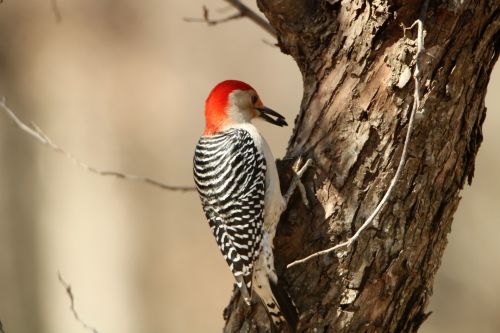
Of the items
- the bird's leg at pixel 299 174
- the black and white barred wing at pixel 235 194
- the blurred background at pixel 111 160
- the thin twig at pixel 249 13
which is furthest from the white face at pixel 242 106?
the blurred background at pixel 111 160

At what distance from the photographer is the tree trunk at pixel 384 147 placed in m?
3.14

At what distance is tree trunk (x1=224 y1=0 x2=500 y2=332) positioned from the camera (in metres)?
3.14

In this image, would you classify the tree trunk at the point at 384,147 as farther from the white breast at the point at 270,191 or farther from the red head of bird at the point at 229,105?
the red head of bird at the point at 229,105

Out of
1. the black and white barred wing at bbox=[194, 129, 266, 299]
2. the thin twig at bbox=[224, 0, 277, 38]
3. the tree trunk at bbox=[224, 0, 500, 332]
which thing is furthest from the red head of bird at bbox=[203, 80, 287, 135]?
the tree trunk at bbox=[224, 0, 500, 332]

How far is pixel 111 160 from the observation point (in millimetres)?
7820

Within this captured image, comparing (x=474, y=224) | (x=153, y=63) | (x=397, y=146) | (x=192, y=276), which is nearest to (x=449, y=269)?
(x=474, y=224)

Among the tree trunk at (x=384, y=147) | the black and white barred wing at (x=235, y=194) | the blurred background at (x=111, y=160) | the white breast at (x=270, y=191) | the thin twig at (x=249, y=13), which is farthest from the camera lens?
the blurred background at (x=111, y=160)

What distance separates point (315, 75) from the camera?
3.48 metres

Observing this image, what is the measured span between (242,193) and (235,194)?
0.13 feet

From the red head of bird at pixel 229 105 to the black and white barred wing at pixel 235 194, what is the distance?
0.17m

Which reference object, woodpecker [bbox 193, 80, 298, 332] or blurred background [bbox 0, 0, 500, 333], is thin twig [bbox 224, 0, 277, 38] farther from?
blurred background [bbox 0, 0, 500, 333]

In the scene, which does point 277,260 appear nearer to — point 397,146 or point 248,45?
point 397,146

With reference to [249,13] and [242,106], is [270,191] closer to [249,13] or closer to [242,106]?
[242,106]

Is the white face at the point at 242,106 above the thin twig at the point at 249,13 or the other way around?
the other way around
